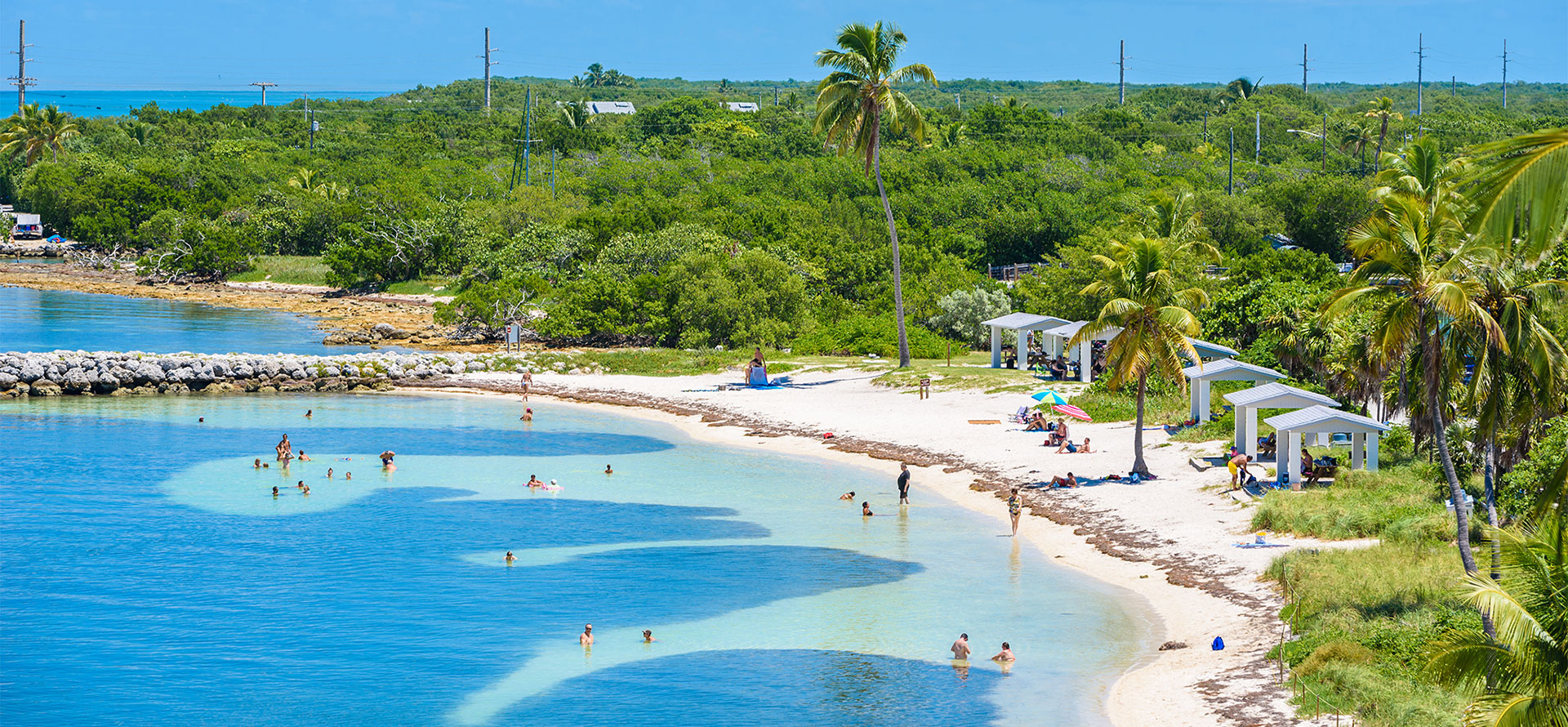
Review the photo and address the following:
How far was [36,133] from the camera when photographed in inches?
5084

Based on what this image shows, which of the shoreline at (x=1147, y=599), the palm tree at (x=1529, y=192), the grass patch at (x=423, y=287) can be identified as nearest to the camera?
the palm tree at (x=1529, y=192)

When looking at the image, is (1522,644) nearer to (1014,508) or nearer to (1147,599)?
(1147,599)

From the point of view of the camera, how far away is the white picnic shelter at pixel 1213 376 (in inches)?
1345

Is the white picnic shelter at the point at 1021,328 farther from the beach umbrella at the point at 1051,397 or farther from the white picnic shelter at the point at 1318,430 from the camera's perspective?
the white picnic shelter at the point at 1318,430

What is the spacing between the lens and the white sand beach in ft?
64.1

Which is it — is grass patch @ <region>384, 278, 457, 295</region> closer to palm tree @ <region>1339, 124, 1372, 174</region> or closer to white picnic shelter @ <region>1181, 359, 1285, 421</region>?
white picnic shelter @ <region>1181, 359, 1285, 421</region>

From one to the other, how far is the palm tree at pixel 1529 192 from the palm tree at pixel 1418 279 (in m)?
13.0

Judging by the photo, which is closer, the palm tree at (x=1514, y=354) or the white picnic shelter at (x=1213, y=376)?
the palm tree at (x=1514, y=354)

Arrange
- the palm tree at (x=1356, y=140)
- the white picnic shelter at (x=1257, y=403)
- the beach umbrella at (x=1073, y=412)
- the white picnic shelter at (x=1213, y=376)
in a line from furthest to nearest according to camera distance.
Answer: the palm tree at (x=1356, y=140) → the beach umbrella at (x=1073, y=412) → the white picnic shelter at (x=1213, y=376) → the white picnic shelter at (x=1257, y=403)

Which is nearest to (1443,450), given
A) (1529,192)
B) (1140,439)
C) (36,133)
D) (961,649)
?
(961,649)

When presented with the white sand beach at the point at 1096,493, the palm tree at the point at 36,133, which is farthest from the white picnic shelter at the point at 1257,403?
the palm tree at the point at 36,133

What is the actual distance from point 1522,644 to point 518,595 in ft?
64.8

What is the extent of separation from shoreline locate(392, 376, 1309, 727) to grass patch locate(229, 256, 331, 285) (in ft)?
194

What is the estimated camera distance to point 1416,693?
16766mm
